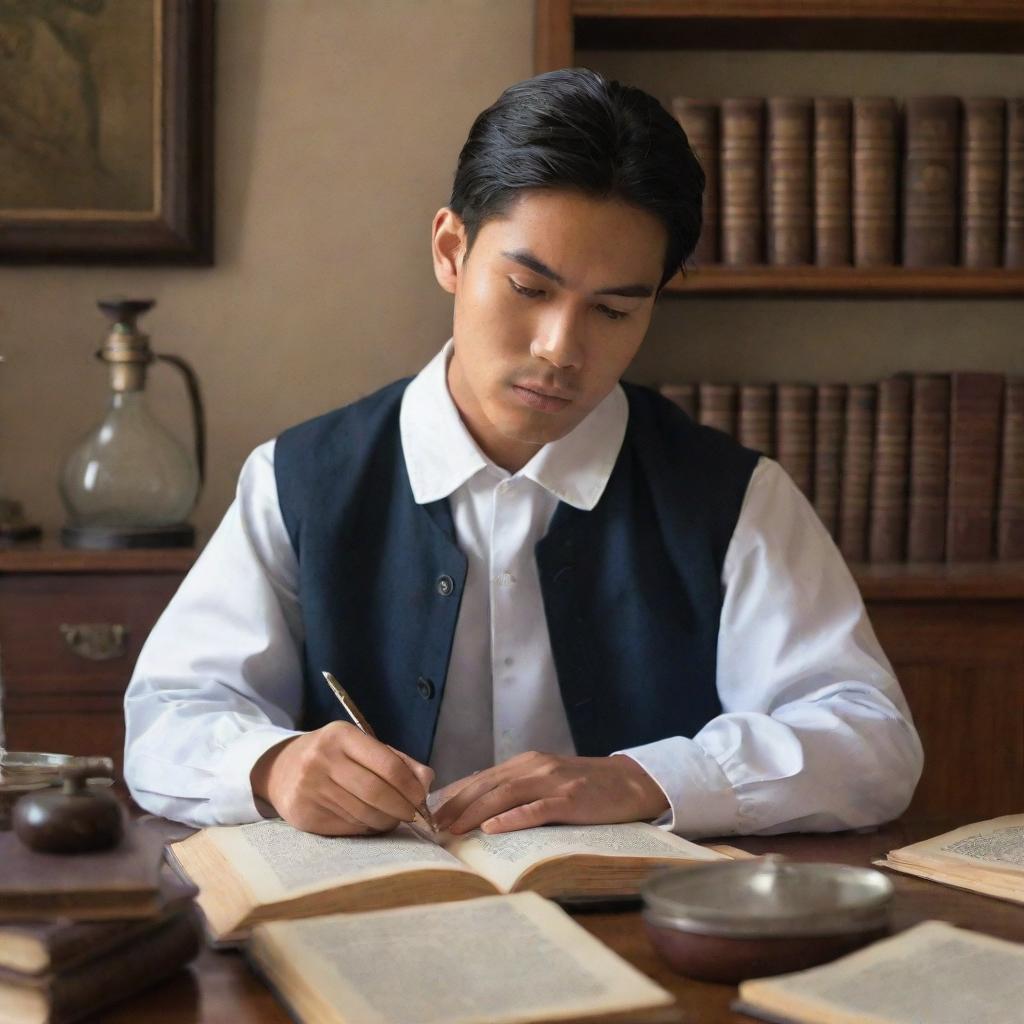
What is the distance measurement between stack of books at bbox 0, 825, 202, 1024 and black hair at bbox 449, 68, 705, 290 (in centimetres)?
93

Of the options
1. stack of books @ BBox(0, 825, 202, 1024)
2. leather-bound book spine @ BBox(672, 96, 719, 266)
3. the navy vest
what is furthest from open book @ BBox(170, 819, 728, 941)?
leather-bound book spine @ BBox(672, 96, 719, 266)

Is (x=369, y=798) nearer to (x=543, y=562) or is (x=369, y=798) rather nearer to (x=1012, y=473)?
(x=543, y=562)

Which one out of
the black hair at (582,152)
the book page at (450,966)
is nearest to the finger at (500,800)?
the book page at (450,966)

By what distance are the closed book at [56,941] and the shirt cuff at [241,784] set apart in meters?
0.51

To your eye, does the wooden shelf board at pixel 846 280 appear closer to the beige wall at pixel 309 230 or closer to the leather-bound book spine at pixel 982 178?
the leather-bound book spine at pixel 982 178

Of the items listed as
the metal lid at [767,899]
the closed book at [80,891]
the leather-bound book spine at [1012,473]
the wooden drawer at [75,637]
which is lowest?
the wooden drawer at [75,637]

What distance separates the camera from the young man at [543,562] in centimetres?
156

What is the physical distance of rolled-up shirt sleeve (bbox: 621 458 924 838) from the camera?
1.43 meters

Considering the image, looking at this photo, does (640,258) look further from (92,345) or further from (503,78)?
(92,345)

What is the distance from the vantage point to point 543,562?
70.1 inches

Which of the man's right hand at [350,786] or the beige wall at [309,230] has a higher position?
the beige wall at [309,230]

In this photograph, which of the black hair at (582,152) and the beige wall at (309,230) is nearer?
the black hair at (582,152)

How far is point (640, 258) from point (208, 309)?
4.77ft

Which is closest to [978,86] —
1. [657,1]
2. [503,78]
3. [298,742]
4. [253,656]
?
[657,1]
